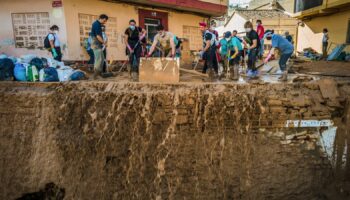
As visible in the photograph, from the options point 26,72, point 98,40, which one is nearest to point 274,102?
point 98,40

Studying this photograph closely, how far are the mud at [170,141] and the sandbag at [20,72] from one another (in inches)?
12.1

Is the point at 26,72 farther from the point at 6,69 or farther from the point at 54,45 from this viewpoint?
the point at 54,45

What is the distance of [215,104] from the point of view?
5141mm

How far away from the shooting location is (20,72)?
5.73 metres

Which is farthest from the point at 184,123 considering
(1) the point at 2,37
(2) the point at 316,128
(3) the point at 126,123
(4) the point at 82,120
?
(1) the point at 2,37

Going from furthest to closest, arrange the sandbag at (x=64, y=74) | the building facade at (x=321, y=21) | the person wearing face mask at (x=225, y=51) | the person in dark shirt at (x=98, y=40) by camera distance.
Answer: the building facade at (x=321, y=21) → the person wearing face mask at (x=225, y=51) → the person in dark shirt at (x=98, y=40) → the sandbag at (x=64, y=74)

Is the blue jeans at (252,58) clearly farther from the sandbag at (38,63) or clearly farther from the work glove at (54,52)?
the work glove at (54,52)

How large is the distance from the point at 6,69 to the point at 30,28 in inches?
152

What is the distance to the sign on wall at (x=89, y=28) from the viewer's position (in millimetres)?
9031

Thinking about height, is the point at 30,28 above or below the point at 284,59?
above

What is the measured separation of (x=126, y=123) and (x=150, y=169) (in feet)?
3.93

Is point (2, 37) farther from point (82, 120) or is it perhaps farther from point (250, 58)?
point (250, 58)

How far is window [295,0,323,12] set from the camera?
14712mm

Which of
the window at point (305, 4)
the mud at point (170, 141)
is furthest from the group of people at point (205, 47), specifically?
the window at point (305, 4)
